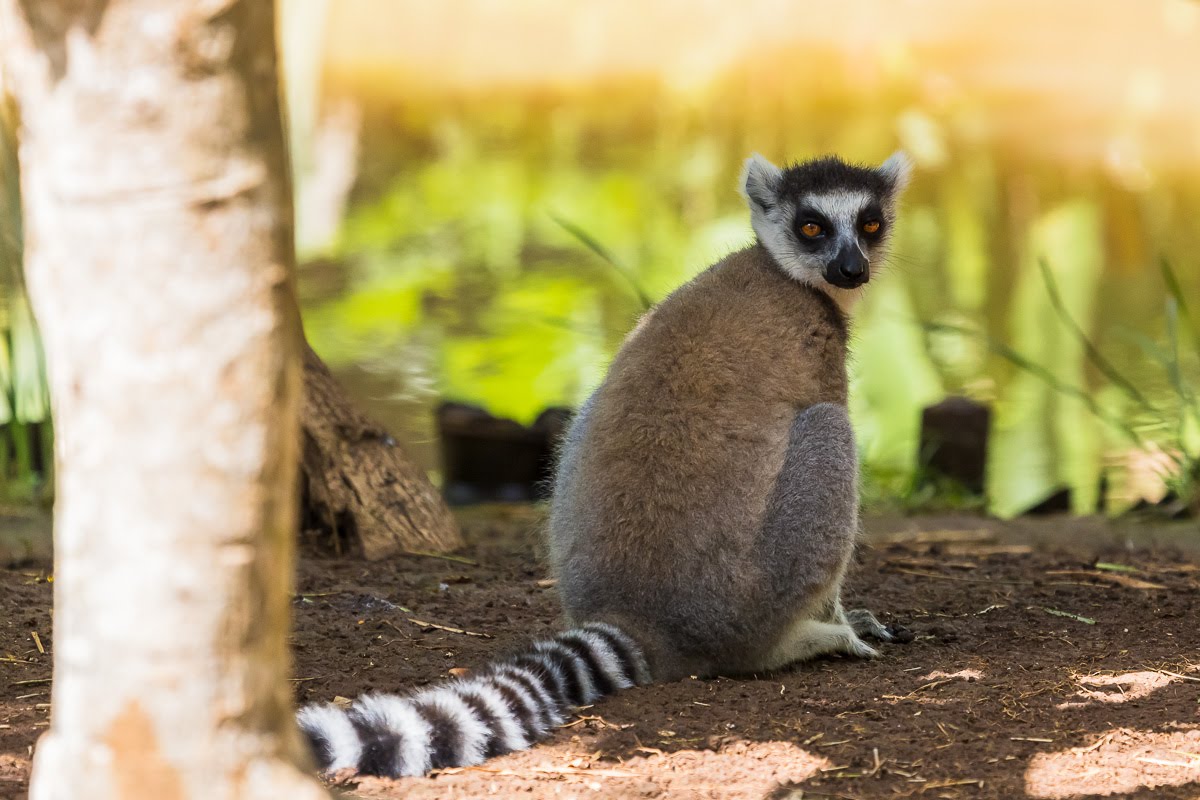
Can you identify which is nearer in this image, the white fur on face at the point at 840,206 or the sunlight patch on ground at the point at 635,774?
the sunlight patch on ground at the point at 635,774

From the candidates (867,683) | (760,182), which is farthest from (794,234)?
(867,683)

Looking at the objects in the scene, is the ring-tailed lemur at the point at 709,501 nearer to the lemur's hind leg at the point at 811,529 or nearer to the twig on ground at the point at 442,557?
the lemur's hind leg at the point at 811,529

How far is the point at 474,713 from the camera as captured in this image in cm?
316

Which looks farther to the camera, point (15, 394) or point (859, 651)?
point (15, 394)

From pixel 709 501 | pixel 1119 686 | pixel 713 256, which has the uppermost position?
pixel 713 256

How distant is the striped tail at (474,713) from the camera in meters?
2.95

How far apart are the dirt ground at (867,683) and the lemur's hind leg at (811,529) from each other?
0.12 metres

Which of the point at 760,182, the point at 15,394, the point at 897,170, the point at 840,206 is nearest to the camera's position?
the point at 840,206

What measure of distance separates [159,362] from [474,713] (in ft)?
4.81

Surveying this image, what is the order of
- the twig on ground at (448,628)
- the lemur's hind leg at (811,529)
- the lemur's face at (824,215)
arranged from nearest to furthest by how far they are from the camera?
1. the lemur's hind leg at (811,529)
2. the twig on ground at (448,628)
3. the lemur's face at (824,215)

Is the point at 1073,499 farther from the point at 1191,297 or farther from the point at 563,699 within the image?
the point at 563,699

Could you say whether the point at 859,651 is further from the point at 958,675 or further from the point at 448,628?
the point at 448,628

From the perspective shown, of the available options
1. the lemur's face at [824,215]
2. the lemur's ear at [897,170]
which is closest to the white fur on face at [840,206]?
the lemur's face at [824,215]

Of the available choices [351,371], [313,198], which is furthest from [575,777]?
[313,198]
